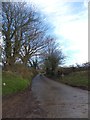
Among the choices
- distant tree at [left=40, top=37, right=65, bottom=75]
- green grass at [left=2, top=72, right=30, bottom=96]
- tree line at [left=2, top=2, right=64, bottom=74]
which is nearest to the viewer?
green grass at [left=2, top=72, right=30, bottom=96]

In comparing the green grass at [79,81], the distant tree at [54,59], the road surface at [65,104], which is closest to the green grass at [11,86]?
the road surface at [65,104]

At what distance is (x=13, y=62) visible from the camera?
126ft

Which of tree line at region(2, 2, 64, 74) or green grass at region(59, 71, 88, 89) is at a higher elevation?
tree line at region(2, 2, 64, 74)

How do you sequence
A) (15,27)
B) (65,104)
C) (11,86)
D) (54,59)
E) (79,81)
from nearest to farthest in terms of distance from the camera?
(65,104) < (11,86) < (79,81) < (15,27) < (54,59)

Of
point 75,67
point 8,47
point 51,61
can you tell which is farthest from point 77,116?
point 51,61

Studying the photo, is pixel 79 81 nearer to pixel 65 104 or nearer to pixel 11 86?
pixel 11 86

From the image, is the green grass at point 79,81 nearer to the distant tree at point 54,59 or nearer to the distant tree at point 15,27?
the distant tree at point 15,27

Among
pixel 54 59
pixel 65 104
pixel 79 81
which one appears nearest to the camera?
pixel 65 104

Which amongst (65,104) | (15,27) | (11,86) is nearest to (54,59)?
(15,27)

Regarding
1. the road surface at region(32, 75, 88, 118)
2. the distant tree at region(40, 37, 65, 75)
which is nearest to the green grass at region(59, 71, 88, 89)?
the road surface at region(32, 75, 88, 118)

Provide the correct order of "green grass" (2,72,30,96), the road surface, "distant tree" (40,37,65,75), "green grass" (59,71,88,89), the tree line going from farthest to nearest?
"distant tree" (40,37,65,75)
the tree line
"green grass" (59,71,88,89)
"green grass" (2,72,30,96)
the road surface

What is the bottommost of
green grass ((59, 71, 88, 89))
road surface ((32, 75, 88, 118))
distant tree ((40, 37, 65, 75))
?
road surface ((32, 75, 88, 118))

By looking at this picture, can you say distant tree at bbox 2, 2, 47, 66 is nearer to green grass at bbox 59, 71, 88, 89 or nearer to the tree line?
the tree line

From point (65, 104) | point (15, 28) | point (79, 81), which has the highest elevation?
point (15, 28)
